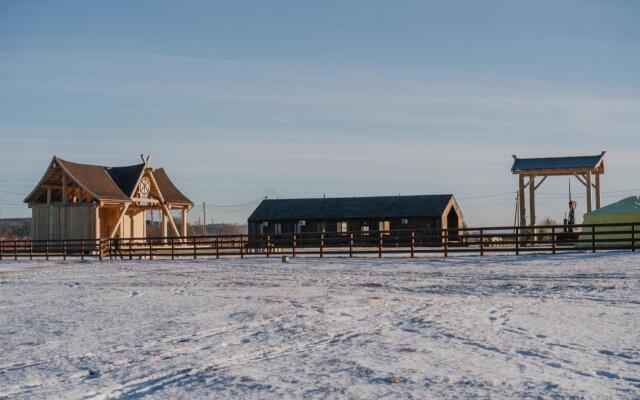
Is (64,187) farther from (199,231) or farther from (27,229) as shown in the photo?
(199,231)

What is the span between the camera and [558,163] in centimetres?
3778

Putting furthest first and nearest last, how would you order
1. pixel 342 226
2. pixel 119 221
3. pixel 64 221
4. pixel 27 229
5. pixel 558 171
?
pixel 27 229, pixel 342 226, pixel 64 221, pixel 119 221, pixel 558 171

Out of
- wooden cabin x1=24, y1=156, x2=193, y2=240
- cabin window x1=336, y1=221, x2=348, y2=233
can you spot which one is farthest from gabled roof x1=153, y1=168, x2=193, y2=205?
cabin window x1=336, y1=221, x2=348, y2=233

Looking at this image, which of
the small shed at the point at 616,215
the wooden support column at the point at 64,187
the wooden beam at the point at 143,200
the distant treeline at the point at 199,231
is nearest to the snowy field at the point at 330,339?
the small shed at the point at 616,215

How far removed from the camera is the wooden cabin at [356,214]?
46.5m

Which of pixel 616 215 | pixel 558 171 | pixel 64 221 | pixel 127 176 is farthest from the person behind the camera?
pixel 127 176

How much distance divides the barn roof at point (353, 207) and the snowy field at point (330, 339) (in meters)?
27.7

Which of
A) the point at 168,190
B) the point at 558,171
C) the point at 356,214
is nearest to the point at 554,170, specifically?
the point at 558,171

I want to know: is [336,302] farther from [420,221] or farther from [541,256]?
[420,221]

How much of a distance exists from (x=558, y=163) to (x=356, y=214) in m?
14.2

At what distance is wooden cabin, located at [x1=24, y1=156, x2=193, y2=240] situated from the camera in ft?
131

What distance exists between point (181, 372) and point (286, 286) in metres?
9.96

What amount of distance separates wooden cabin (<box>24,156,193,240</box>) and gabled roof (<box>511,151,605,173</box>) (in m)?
20.8

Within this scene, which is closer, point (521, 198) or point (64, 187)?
point (521, 198)
